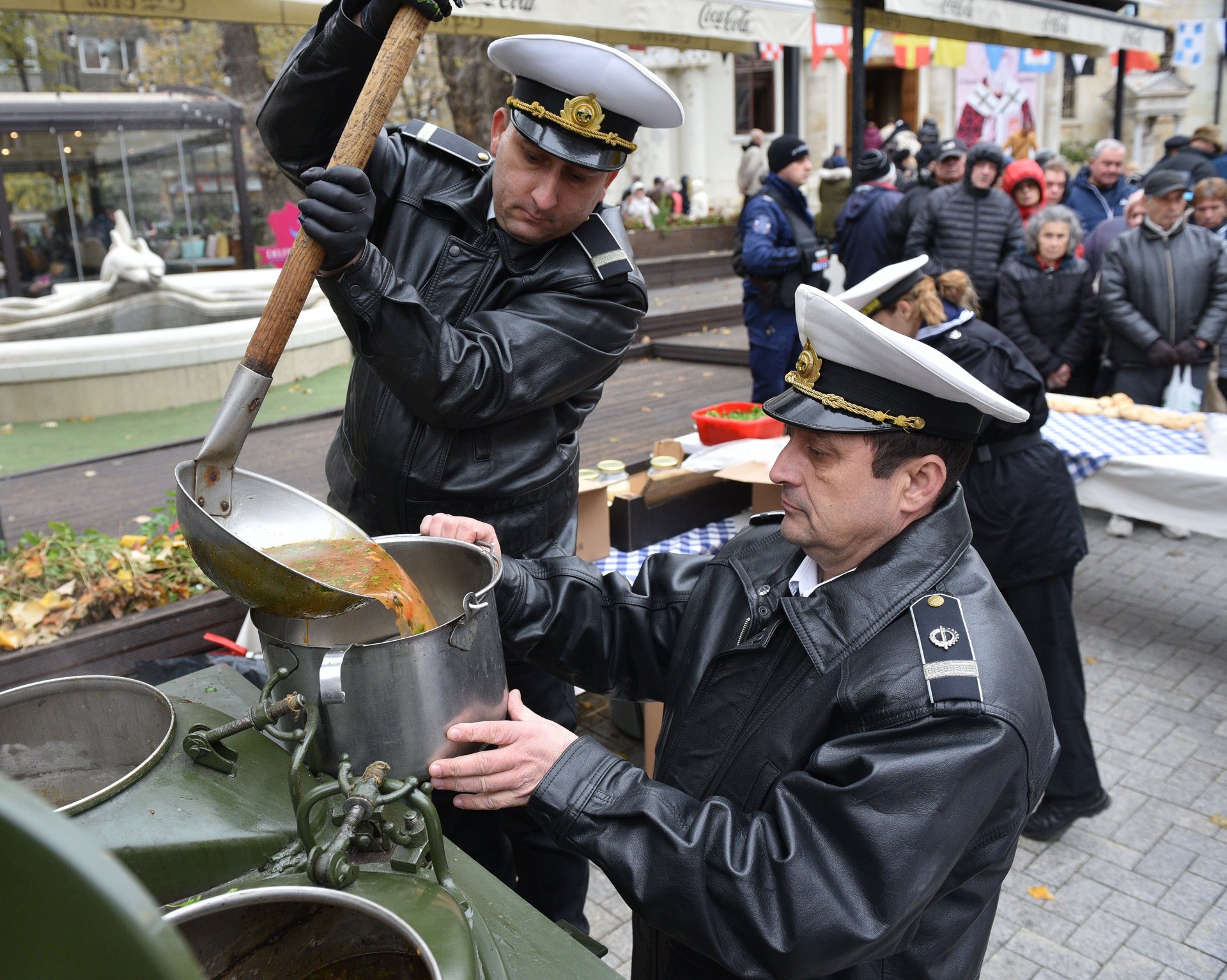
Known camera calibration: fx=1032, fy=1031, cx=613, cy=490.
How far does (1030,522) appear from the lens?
3719mm

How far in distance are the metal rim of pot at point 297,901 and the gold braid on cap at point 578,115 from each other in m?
1.49

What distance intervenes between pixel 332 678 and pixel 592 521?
2.56 m

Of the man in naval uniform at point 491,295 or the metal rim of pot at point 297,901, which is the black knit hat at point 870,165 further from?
the metal rim of pot at point 297,901

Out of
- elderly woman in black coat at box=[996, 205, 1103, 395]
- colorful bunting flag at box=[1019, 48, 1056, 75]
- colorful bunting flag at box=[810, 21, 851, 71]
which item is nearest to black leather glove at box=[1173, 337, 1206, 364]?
elderly woman in black coat at box=[996, 205, 1103, 395]

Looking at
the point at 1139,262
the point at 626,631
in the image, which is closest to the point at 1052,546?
the point at 626,631

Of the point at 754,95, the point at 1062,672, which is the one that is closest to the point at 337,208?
the point at 1062,672

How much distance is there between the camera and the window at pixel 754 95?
101ft

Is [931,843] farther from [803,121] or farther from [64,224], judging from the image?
[803,121]

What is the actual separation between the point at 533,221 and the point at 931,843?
58.6 inches

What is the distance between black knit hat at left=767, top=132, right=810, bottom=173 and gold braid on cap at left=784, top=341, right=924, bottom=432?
5805mm

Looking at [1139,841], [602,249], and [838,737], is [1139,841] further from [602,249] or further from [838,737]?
[602,249]

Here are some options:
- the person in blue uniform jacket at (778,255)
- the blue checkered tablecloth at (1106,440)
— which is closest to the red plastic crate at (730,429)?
the blue checkered tablecloth at (1106,440)

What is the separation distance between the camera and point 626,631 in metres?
2.02

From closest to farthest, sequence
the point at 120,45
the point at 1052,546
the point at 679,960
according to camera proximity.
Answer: the point at 679,960, the point at 1052,546, the point at 120,45
